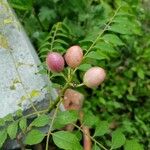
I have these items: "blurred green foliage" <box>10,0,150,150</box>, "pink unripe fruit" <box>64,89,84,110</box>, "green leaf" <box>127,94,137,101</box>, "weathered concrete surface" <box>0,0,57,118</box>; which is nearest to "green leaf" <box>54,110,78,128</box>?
"weathered concrete surface" <box>0,0,57,118</box>

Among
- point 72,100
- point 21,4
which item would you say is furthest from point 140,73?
point 21,4

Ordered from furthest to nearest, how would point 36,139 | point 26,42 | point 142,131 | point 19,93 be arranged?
point 142,131, point 26,42, point 19,93, point 36,139

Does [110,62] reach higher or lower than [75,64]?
lower

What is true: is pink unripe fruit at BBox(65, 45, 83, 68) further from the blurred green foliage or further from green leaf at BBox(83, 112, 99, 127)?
the blurred green foliage

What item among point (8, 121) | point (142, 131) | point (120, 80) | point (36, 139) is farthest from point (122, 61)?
point (36, 139)

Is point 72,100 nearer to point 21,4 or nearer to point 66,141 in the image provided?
point 21,4

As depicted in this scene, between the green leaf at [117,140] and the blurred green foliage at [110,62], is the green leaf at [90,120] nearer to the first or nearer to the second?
the green leaf at [117,140]

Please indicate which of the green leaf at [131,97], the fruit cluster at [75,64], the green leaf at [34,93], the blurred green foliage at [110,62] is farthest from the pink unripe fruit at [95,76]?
the green leaf at [131,97]

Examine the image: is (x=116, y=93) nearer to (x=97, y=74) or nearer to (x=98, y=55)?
(x=98, y=55)
